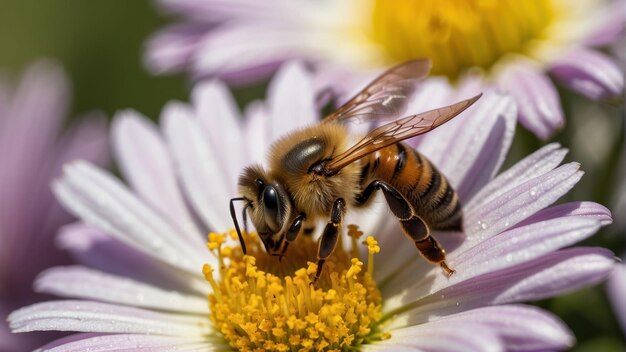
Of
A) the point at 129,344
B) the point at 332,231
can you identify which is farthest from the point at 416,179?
the point at 129,344

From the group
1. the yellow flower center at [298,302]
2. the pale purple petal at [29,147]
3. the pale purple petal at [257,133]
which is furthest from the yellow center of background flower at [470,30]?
the pale purple petal at [29,147]

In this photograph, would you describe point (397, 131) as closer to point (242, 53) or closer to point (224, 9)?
point (242, 53)

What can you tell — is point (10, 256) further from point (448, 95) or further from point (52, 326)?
point (448, 95)

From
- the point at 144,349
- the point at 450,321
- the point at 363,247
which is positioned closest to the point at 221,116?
the point at 363,247

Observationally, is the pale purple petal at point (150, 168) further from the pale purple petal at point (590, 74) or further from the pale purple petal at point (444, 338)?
the pale purple petal at point (590, 74)

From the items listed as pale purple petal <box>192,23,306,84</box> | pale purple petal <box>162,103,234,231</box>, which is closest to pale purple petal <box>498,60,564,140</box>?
pale purple petal <box>192,23,306,84</box>

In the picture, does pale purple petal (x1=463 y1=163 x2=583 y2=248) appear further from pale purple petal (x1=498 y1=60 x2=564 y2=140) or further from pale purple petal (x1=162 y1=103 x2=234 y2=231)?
pale purple petal (x1=162 y1=103 x2=234 y2=231)
